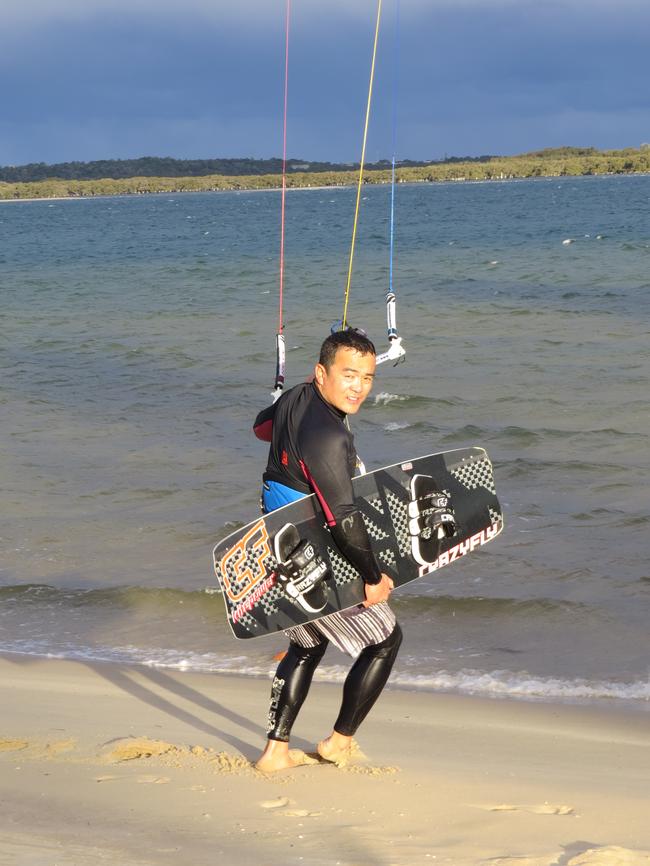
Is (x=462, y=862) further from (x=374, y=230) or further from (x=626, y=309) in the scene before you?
(x=374, y=230)

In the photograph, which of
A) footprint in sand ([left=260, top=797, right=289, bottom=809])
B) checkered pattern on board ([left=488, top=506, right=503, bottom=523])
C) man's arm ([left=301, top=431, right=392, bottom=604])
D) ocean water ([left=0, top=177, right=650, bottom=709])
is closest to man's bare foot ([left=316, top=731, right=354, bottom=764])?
footprint in sand ([left=260, top=797, right=289, bottom=809])

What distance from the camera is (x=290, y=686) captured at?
397cm

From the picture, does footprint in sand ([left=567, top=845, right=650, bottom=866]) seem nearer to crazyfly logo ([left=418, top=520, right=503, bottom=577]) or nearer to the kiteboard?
the kiteboard

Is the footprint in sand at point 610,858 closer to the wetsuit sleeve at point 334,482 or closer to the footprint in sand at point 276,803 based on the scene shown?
the footprint in sand at point 276,803

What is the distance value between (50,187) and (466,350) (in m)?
171

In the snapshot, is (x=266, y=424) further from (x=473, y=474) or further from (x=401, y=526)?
(x=473, y=474)

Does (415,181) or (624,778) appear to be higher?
(415,181)

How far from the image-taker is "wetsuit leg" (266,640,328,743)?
13.0 feet

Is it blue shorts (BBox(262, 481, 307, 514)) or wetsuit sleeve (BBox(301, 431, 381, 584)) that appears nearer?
wetsuit sleeve (BBox(301, 431, 381, 584))

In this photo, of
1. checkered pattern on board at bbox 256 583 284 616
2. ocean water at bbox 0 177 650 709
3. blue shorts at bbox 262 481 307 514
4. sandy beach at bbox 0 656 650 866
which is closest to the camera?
sandy beach at bbox 0 656 650 866

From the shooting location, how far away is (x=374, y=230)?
5097 centimetres

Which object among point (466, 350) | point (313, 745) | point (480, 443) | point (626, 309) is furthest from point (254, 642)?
point (626, 309)

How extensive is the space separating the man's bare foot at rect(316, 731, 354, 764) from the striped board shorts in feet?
1.09

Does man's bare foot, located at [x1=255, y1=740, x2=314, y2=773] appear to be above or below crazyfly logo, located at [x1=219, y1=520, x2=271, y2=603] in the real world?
below
